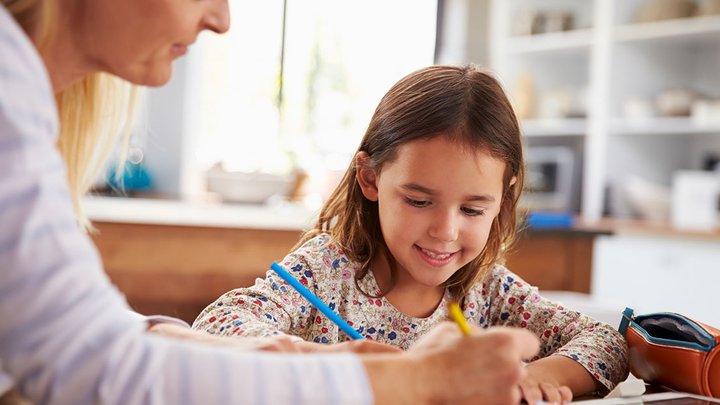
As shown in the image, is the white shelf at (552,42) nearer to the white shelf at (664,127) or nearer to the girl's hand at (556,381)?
the white shelf at (664,127)

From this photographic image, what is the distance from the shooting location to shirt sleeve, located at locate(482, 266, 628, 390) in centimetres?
109

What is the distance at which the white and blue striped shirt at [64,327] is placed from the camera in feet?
1.69

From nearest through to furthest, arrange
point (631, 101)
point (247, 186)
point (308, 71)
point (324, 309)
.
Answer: point (324, 309) → point (247, 186) → point (631, 101) → point (308, 71)

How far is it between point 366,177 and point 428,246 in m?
0.20

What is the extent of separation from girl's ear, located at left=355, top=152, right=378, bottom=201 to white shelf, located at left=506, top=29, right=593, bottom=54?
3632 millimetres

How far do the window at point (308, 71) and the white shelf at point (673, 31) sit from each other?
1.43 meters

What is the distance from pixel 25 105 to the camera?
0.55 m

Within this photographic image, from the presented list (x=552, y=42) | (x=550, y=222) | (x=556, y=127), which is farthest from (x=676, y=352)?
(x=552, y=42)

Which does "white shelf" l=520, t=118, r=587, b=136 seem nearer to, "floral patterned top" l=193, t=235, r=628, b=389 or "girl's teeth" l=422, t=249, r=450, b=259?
"floral patterned top" l=193, t=235, r=628, b=389

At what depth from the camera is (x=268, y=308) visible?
1.12 meters

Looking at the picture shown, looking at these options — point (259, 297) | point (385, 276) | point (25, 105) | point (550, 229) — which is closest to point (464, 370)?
point (25, 105)

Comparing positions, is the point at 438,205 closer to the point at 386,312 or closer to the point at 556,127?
the point at 386,312

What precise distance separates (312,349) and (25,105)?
15.3 inches

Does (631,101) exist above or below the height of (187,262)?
above
